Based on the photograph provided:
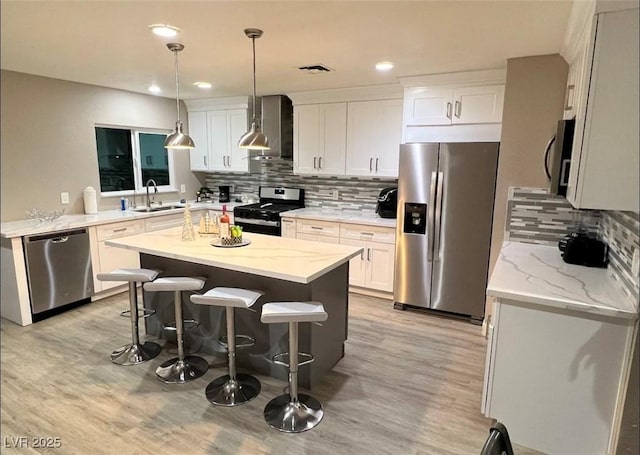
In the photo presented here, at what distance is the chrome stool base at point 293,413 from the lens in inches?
86.1

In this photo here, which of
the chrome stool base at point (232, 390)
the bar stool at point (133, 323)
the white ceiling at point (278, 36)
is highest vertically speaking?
the white ceiling at point (278, 36)

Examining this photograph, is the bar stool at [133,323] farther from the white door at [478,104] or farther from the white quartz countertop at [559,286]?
the white door at [478,104]

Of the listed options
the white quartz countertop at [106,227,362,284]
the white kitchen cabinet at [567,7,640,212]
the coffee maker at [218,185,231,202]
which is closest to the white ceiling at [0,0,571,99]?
the white kitchen cabinet at [567,7,640,212]

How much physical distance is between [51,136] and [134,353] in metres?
2.48

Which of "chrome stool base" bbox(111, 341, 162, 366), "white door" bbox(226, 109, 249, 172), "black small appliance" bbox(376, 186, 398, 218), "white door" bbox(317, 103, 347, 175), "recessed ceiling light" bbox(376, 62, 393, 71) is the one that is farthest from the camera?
"white door" bbox(226, 109, 249, 172)

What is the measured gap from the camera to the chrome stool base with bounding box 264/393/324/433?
86.1 inches

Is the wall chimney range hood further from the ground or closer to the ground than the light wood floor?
further from the ground

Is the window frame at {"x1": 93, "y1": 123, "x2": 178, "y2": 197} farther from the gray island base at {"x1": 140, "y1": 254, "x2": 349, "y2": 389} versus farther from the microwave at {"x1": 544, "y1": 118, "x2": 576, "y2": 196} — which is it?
the microwave at {"x1": 544, "y1": 118, "x2": 576, "y2": 196}

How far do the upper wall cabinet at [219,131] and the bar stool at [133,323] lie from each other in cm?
265

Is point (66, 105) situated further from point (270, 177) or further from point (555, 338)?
point (555, 338)

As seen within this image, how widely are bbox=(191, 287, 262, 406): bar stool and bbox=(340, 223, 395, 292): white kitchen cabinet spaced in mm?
1919

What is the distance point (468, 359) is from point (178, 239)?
2487 millimetres

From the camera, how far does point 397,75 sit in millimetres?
3605

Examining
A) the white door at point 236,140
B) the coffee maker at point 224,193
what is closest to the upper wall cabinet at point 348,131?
the white door at point 236,140
